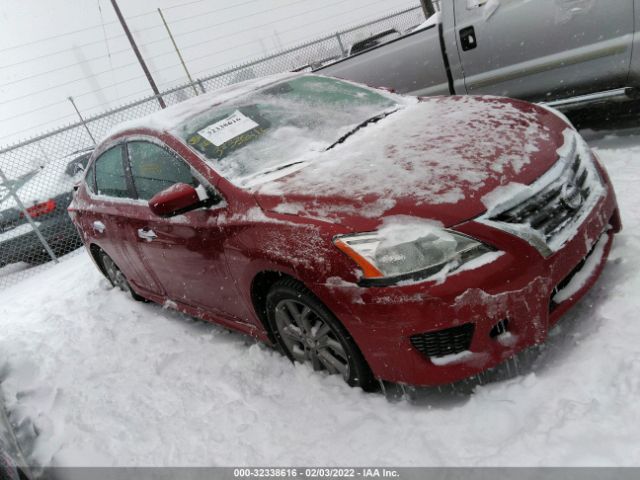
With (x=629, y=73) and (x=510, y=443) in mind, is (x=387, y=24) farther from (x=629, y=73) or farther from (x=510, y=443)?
(x=510, y=443)

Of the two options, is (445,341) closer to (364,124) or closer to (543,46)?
(364,124)

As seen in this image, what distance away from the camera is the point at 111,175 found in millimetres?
3936

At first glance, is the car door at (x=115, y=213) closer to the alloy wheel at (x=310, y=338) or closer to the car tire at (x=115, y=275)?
the car tire at (x=115, y=275)

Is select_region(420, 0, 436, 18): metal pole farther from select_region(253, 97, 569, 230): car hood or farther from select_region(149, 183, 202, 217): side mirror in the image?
select_region(149, 183, 202, 217): side mirror

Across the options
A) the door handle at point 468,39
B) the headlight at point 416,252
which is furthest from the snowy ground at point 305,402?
the door handle at point 468,39

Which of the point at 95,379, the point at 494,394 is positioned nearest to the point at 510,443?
the point at 494,394

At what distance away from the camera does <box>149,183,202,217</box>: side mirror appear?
261 centimetres

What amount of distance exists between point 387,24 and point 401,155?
1427 cm

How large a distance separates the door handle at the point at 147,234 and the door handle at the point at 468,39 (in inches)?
139

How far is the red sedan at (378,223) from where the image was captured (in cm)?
206

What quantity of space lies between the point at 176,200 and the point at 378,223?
3.80 ft

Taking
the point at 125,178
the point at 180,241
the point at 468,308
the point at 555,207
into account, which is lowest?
the point at 468,308

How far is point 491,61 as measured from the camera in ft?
15.6

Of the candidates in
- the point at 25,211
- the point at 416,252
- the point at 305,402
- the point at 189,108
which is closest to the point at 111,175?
the point at 189,108
